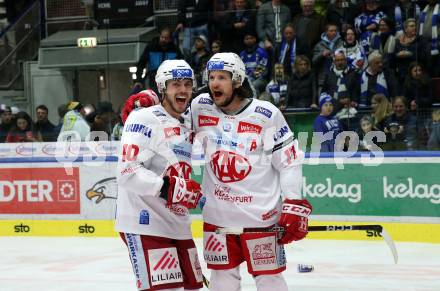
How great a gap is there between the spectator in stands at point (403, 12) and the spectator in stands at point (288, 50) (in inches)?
38.5

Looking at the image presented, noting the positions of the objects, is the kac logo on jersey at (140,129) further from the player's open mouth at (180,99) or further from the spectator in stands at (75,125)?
the spectator in stands at (75,125)

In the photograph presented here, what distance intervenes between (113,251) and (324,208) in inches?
82.6

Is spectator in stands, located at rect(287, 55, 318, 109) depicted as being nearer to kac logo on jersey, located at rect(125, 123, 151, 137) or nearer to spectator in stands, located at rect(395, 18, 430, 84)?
spectator in stands, located at rect(395, 18, 430, 84)

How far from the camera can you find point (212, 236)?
14.9ft

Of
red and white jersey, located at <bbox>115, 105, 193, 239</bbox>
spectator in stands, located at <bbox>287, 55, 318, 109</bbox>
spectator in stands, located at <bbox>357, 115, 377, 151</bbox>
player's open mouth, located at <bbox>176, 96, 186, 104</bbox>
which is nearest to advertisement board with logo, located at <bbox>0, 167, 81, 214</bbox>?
spectator in stands, located at <bbox>287, 55, 318, 109</bbox>

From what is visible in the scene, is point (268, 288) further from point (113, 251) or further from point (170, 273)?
point (113, 251)

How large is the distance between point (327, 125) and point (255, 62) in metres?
1.19

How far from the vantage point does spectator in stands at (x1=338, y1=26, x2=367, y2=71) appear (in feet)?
30.7

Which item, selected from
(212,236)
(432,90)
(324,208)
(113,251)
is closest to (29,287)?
(113,251)

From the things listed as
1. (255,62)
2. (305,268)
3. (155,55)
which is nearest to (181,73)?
(305,268)

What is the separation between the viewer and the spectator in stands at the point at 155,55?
33.3ft

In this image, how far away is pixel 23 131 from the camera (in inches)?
412

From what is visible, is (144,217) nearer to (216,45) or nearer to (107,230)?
(107,230)

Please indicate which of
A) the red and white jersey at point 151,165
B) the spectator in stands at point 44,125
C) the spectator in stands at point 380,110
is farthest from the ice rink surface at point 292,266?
the red and white jersey at point 151,165
